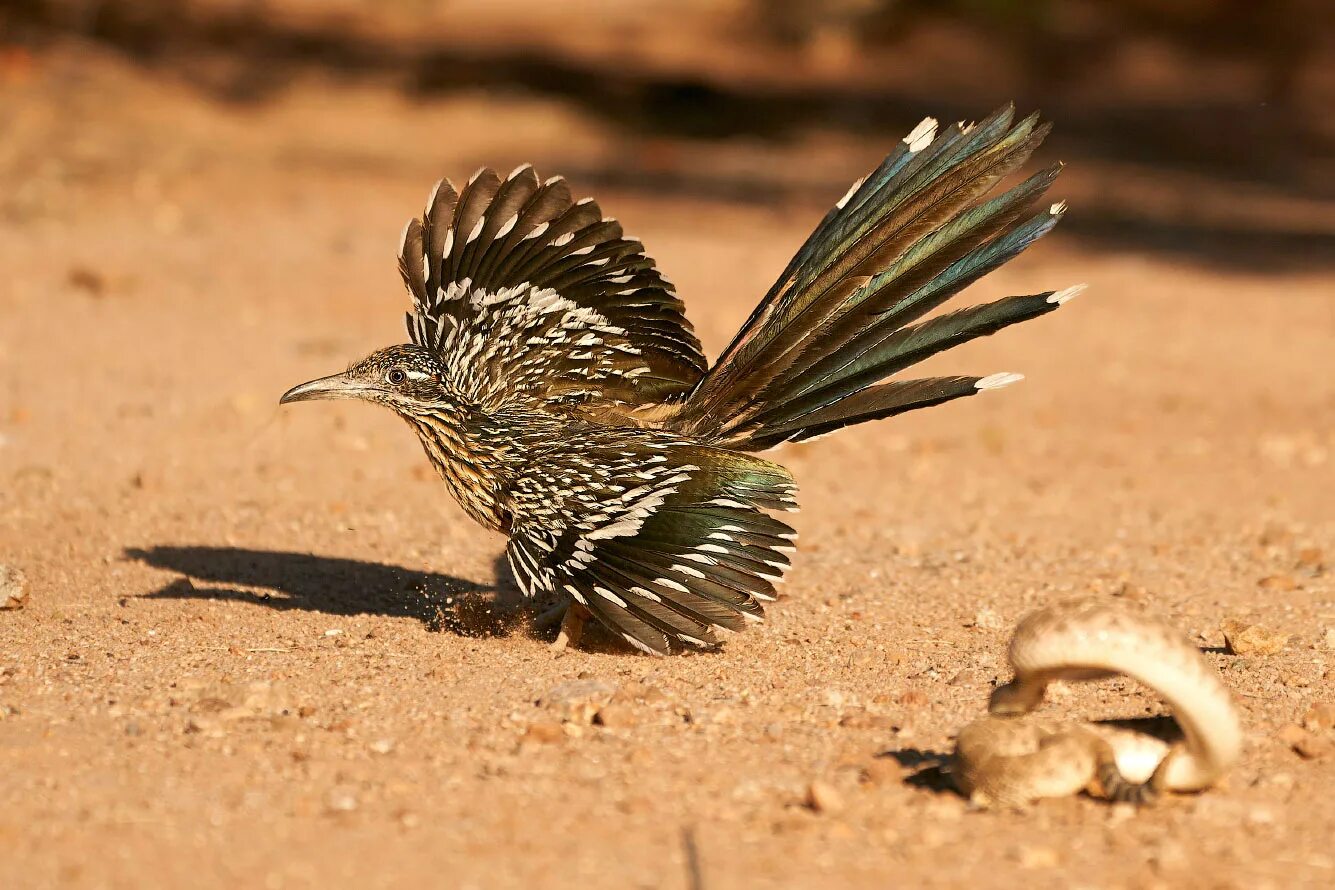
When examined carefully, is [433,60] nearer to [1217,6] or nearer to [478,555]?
[1217,6]

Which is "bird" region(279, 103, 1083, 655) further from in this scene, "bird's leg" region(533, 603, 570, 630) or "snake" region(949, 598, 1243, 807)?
"snake" region(949, 598, 1243, 807)

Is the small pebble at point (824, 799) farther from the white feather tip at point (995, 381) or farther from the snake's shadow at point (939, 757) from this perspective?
the white feather tip at point (995, 381)

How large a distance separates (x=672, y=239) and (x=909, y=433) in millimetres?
5041

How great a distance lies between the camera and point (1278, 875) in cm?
312

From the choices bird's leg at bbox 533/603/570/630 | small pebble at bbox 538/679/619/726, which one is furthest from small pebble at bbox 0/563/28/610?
small pebble at bbox 538/679/619/726

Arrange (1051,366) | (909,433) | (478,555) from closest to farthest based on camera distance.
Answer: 1. (478,555)
2. (909,433)
3. (1051,366)

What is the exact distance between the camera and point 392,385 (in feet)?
15.8

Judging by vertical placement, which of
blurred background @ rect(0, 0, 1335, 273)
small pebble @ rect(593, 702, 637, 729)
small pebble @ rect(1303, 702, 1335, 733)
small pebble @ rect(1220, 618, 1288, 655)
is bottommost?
small pebble @ rect(593, 702, 637, 729)

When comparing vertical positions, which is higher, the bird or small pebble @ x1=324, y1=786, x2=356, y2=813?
the bird

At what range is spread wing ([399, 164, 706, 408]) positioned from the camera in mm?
5047

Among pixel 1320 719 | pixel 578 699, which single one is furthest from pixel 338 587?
pixel 1320 719

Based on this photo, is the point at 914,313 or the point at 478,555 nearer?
the point at 914,313

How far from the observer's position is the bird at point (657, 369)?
4477 mm

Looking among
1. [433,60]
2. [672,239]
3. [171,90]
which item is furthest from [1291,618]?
[433,60]
